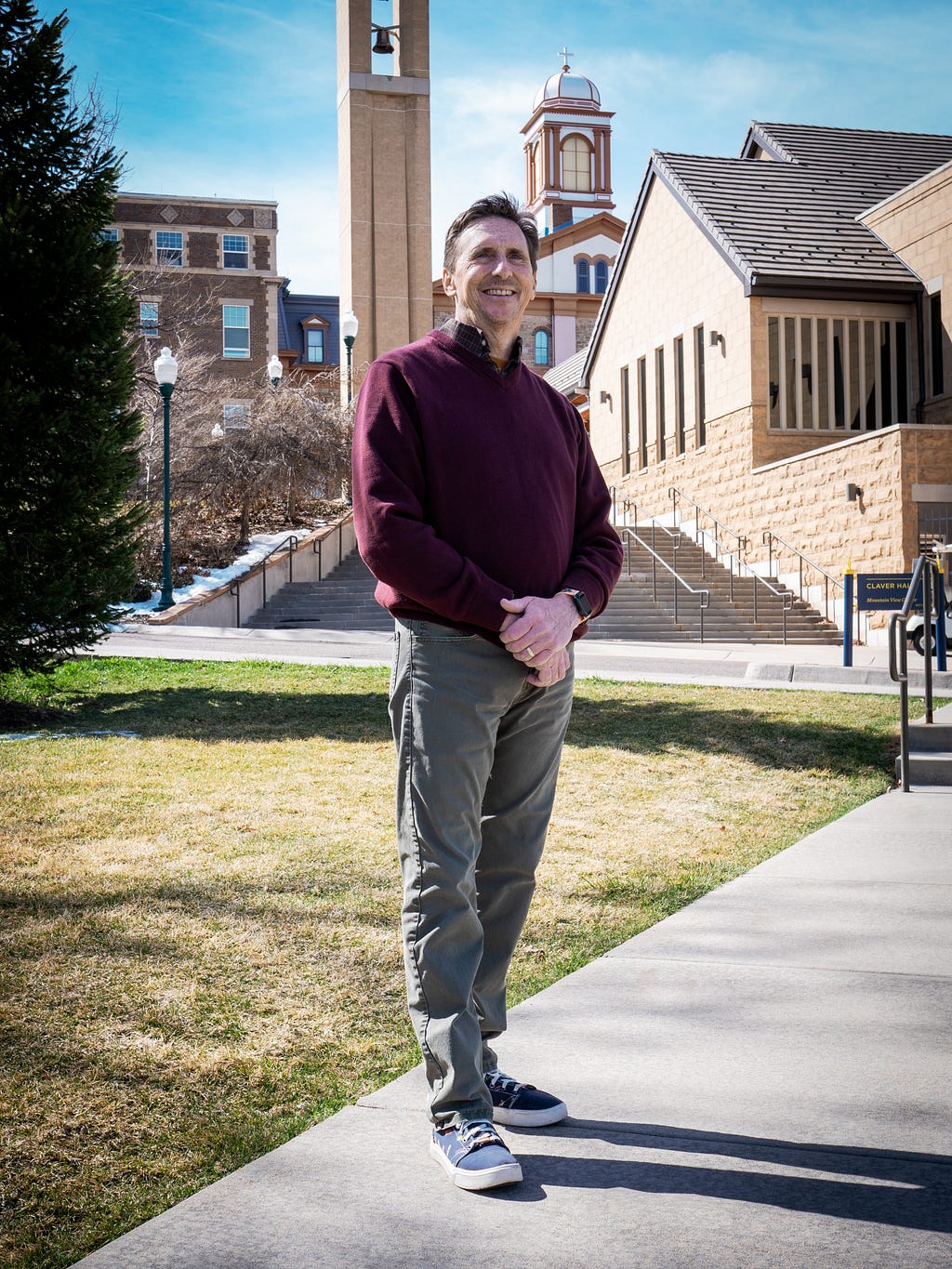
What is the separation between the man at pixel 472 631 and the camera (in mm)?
2771

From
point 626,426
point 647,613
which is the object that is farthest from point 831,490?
point 626,426

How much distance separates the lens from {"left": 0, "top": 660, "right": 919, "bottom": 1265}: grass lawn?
9.68 ft

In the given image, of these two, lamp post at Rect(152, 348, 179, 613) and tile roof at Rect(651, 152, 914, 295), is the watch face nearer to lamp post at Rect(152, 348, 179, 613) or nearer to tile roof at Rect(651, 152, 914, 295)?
lamp post at Rect(152, 348, 179, 613)

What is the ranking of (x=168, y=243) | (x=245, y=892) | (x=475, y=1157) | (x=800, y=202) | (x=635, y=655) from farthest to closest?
(x=168, y=243) < (x=800, y=202) < (x=635, y=655) < (x=245, y=892) < (x=475, y=1157)

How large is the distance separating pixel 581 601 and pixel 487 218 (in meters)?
0.99

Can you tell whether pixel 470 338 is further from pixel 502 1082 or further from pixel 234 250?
pixel 234 250

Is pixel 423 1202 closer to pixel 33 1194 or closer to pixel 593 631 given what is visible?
pixel 33 1194

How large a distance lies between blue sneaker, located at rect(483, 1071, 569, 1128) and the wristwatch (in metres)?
1.17

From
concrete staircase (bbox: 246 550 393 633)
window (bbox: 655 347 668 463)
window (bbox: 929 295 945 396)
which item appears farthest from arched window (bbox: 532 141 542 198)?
concrete staircase (bbox: 246 550 393 633)

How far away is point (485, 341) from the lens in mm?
3018

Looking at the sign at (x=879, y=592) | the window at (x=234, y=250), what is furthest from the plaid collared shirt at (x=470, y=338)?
the window at (x=234, y=250)

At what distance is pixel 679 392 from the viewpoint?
96.8 ft

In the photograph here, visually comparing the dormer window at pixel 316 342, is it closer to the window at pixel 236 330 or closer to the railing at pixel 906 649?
the window at pixel 236 330

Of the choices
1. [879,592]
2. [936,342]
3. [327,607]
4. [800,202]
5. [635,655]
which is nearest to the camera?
[879,592]
